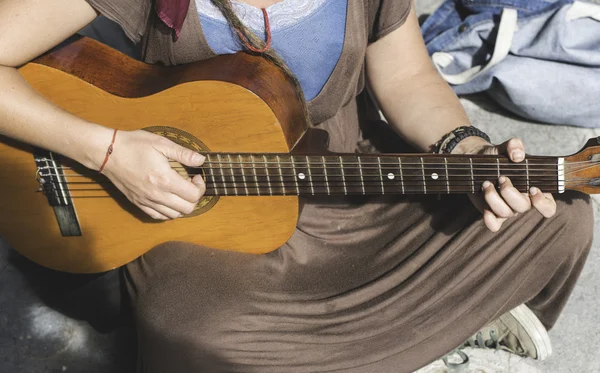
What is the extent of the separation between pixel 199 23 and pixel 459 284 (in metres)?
0.84

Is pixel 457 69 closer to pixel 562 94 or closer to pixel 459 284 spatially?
pixel 562 94

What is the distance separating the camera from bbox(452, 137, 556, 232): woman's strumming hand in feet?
4.42

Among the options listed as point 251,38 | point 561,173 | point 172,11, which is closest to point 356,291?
point 561,173

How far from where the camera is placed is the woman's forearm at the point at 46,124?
1.44 metres

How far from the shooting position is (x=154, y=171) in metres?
1.43

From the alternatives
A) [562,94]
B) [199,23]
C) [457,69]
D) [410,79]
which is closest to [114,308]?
[199,23]

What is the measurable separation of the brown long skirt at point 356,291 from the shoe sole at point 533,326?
174 millimetres

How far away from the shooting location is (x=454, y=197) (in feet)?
5.24

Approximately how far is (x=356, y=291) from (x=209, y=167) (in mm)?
448

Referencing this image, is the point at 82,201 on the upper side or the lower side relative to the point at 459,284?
upper

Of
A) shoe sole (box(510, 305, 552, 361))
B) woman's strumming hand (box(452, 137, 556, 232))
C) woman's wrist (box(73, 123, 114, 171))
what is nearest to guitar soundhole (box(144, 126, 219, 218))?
woman's wrist (box(73, 123, 114, 171))

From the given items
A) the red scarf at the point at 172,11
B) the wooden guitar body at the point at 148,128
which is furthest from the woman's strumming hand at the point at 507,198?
the red scarf at the point at 172,11

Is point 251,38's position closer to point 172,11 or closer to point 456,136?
point 172,11

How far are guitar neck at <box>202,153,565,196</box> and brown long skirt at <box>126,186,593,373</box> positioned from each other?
0.16 m
